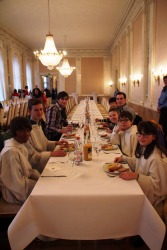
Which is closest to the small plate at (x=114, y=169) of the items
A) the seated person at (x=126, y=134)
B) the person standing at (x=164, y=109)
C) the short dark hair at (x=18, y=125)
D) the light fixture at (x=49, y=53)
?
the short dark hair at (x=18, y=125)

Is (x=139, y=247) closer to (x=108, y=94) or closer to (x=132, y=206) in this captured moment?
(x=132, y=206)

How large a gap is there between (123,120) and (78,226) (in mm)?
1737

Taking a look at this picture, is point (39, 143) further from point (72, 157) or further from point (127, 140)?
point (127, 140)

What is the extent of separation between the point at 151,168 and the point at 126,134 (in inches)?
46.7

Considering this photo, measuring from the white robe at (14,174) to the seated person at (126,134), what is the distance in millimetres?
1482

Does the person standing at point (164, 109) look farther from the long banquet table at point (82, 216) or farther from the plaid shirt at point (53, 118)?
the long banquet table at point (82, 216)

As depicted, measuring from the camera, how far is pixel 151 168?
215 cm

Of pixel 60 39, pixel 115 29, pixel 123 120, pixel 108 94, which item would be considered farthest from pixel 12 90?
pixel 123 120

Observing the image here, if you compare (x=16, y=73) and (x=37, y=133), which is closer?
(x=37, y=133)

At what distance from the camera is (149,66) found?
763 centimetres

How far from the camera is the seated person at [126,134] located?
3.19 m

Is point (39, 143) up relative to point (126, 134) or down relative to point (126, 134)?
down

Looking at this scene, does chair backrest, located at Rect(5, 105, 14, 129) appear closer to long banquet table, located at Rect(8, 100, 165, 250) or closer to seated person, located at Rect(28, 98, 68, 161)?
seated person, located at Rect(28, 98, 68, 161)

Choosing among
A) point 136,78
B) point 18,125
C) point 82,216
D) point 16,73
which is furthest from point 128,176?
point 16,73
